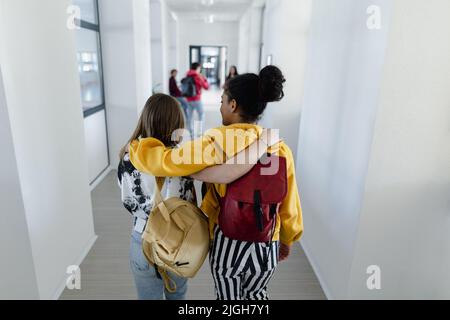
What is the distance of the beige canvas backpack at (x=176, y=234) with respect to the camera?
3.90ft

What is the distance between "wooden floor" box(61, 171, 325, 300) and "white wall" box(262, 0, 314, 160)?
2126 millimetres

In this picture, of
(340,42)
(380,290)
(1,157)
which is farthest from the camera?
(340,42)

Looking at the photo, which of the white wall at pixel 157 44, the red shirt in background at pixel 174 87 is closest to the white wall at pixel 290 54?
the red shirt in background at pixel 174 87

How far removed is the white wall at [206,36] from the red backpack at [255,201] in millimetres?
13956

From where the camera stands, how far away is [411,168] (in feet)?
5.98

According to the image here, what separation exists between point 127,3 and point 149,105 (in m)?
3.80

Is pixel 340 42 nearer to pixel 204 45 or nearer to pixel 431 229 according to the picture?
pixel 431 229

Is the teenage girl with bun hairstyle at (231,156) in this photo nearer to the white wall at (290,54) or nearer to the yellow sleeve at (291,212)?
the yellow sleeve at (291,212)

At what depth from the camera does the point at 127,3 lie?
14.5ft

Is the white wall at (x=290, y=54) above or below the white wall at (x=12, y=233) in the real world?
above

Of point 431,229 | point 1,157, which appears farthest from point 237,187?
point 431,229

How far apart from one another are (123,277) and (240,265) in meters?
1.47

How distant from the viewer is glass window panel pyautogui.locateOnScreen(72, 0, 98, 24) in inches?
155

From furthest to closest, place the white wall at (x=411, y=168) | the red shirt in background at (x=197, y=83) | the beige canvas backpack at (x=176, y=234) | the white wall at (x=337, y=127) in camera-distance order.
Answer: the red shirt in background at (x=197, y=83), the white wall at (x=337, y=127), the white wall at (x=411, y=168), the beige canvas backpack at (x=176, y=234)
